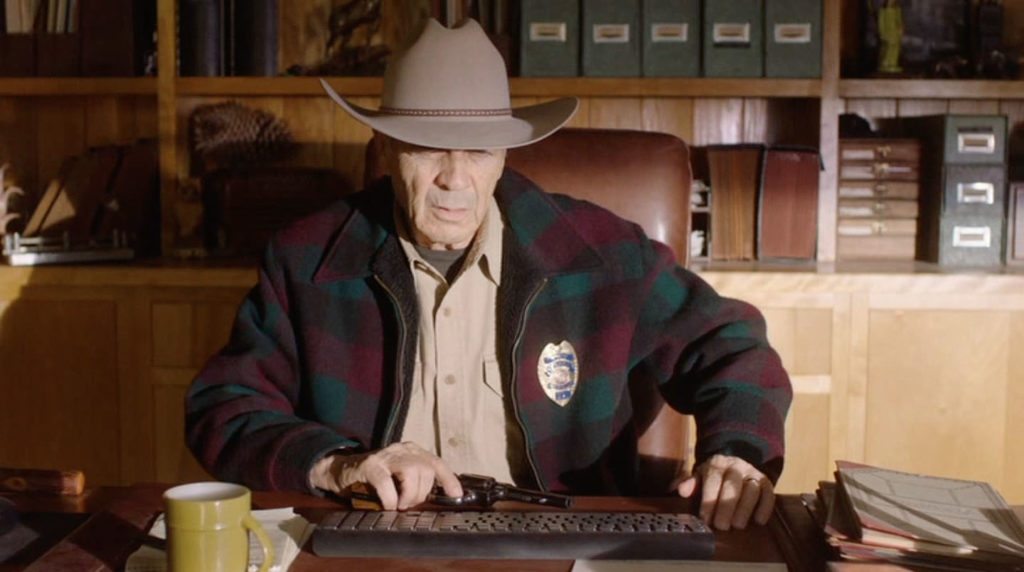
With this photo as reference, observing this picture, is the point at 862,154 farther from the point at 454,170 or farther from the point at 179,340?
the point at 179,340

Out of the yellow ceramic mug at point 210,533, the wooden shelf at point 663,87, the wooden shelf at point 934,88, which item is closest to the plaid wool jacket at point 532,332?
the yellow ceramic mug at point 210,533

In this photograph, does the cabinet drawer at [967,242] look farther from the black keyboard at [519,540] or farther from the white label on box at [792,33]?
the black keyboard at [519,540]

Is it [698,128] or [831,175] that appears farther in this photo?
[698,128]

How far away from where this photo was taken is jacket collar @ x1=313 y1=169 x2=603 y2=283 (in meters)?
1.59

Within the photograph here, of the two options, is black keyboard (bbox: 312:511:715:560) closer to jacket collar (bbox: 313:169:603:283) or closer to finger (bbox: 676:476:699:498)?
finger (bbox: 676:476:699:498)

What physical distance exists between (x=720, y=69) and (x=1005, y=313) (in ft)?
2.50

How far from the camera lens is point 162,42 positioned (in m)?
2.53

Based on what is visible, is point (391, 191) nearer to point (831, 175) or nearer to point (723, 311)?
point (723, 311)

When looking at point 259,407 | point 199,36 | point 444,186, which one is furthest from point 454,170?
point 199,36

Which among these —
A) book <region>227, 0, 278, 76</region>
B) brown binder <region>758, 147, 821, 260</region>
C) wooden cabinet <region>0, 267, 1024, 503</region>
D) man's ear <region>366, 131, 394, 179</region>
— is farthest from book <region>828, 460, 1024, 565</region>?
book <region>227, 0, 278, 76</region>

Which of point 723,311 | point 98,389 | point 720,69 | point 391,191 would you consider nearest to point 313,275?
point 391,191

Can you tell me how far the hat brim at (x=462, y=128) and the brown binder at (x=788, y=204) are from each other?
3.30 feet

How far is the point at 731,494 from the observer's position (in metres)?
1.15

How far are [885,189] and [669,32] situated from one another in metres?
0.59
